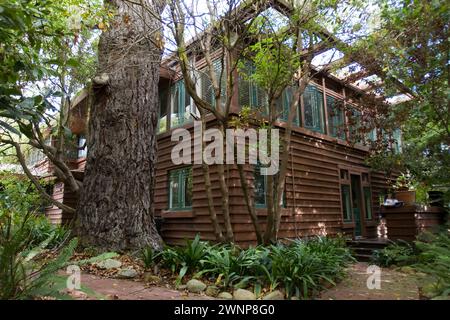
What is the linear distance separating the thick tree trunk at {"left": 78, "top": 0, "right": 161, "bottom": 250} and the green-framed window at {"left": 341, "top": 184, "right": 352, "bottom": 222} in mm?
6958

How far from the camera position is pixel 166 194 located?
932 centimetres

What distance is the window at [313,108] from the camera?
10055 millimetres

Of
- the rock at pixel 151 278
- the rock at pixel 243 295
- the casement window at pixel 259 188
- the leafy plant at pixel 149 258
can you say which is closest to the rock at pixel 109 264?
the leafy plant at pixel 149 258

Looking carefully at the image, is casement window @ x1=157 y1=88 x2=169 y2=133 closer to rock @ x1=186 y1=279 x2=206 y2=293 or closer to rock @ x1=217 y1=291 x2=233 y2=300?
rock @ x1=186 y1=279 x2=206 y2=293

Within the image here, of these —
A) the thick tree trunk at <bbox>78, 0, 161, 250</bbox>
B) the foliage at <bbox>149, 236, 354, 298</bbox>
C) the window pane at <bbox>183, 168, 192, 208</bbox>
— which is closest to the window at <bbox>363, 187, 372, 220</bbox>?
the window pane at <bbox>183, 168, 192, 208</bbox>

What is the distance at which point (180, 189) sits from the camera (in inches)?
346

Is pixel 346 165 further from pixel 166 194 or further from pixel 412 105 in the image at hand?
pixel 166 194

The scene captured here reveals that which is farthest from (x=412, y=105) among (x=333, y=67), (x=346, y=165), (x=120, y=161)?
(x=120, y=161)

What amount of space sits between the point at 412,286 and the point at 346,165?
6.55 meters

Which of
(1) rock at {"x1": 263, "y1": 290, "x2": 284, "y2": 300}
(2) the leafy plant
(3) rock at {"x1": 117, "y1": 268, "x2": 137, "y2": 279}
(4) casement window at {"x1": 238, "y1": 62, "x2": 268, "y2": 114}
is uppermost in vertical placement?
(4) casement window at {"x1": 238, "y1": 62, "x2": 268, "y2": 114}

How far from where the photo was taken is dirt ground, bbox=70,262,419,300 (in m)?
3.69

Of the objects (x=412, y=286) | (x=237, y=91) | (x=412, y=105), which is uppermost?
(x=237, y=91)

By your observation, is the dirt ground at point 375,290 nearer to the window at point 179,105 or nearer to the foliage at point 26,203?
the foliage at point 26,203

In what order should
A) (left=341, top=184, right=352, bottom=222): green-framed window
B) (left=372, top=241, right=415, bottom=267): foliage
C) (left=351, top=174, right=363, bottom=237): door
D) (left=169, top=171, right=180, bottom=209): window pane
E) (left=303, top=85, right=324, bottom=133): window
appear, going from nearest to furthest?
(left=372, top=241, right=415, bottom=267): foliage → (left=169, top=171, right=180, bottom=209): window pane → (left=303, top=85, right=324, bottom=133): window → (left=341, top=184, right=352, bottom=222): green-framed window → (left=351, top=174, right=363, bottom=237): door
